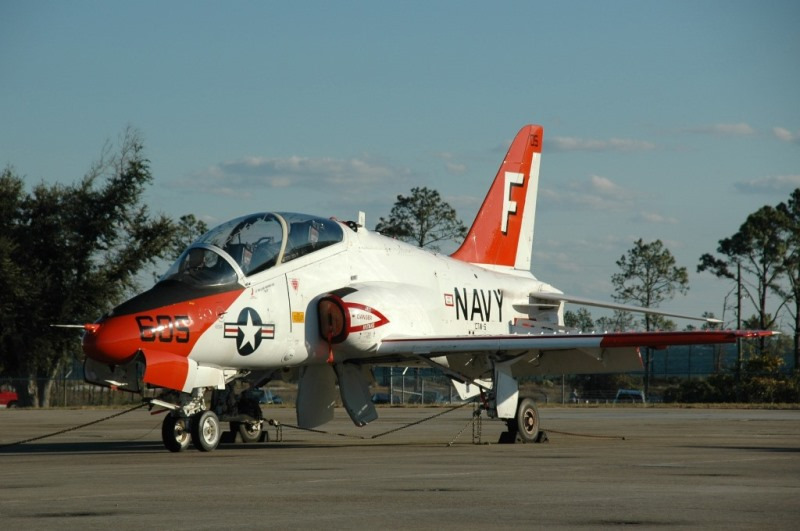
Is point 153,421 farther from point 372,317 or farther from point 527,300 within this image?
point 372,317

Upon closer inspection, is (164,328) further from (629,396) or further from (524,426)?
(629,396)

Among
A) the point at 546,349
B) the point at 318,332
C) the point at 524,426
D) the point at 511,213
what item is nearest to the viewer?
the point at 318,332

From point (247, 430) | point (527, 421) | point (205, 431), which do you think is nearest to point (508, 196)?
point (527, 421)

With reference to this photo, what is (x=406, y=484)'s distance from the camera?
424 inches

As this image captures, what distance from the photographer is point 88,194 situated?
49.6m

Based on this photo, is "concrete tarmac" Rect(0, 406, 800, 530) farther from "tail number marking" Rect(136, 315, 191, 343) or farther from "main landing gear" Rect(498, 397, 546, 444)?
"tail number marking" Rect(136, 315, 191, 343)

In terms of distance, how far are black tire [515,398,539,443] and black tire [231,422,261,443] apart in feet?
13.8

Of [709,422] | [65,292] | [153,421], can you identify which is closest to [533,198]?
[709,422]

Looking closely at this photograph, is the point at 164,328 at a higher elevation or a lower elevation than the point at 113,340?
higher

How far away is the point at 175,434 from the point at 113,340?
6.00 feet

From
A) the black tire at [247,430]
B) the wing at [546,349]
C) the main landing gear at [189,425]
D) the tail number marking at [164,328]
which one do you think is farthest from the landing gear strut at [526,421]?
the tail number marking at [164,328]

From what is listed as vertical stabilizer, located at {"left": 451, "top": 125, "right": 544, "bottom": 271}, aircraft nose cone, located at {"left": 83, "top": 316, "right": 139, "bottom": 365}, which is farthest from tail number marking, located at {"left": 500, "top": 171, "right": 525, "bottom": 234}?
aircraft nose cone, located at {"left": 83, "top": 316, "right": 139, "bottom": 365}

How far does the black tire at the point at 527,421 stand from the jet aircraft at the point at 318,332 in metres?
0.02

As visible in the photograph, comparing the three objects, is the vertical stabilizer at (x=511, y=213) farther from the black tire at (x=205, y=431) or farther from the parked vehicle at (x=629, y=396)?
the parked vehicle at (x=629, y=396)
